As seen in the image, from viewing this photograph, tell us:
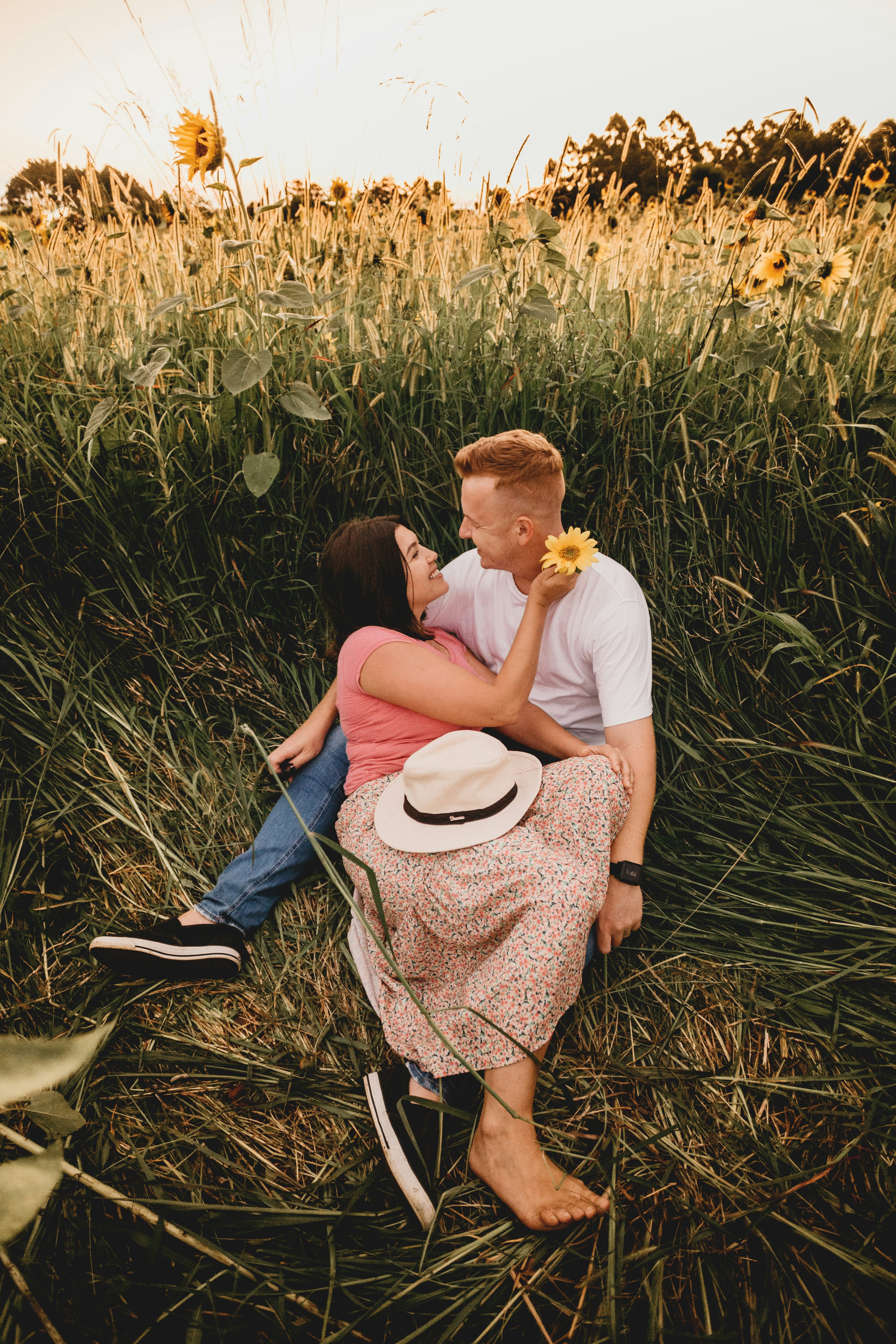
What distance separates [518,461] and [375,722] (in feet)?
2.55

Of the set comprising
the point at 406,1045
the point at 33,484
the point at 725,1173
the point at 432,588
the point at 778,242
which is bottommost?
the point at 725,1173

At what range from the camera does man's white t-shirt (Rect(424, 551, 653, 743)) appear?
1.90 metres

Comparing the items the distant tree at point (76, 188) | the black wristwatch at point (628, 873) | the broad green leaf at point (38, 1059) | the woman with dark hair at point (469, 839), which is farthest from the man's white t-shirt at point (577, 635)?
the distant tree at point (76, 188)

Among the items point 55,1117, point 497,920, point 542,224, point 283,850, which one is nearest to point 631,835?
point 497,920

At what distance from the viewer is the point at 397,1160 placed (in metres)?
1.45

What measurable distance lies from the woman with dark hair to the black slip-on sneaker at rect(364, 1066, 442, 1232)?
0.7 inches

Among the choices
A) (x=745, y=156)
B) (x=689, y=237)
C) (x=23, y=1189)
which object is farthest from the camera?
(x=745, y=156)

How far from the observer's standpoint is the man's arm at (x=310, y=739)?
6.83ft

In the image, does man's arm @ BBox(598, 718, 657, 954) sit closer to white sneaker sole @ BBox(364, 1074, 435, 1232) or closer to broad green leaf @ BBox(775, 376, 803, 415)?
white sneaker sole @ BBox(364, 1074, 435, 1232)

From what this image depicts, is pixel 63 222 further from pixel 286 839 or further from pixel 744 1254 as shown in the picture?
pixel 744 1254

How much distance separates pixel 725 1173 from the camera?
143 cm

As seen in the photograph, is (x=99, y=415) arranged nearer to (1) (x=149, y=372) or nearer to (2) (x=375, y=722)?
(1) (x=149, y=372)

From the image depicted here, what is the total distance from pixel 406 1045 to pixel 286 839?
0.64m

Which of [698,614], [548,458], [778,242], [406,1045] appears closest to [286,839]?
[406,1045]
